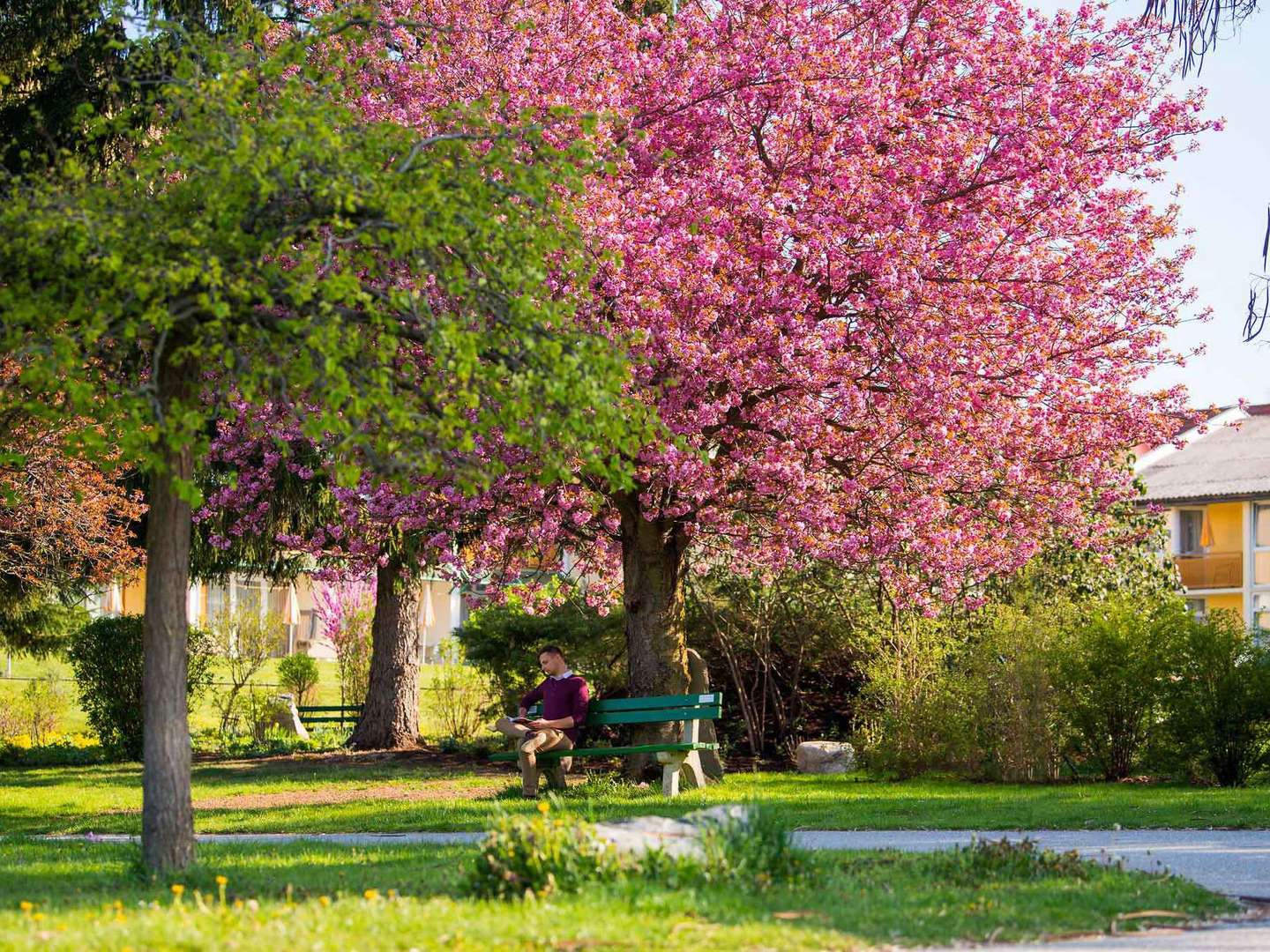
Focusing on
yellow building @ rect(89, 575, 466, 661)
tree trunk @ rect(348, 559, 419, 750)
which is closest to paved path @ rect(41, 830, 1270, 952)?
tree trunk @ rect(348, 559, 419, 750)

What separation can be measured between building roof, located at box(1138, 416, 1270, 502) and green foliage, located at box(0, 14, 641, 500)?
117 ft

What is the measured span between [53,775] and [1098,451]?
13.6m

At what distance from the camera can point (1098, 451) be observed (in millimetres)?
15742

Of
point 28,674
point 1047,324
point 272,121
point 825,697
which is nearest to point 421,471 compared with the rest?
point 272,121

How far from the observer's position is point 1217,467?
1713 inches

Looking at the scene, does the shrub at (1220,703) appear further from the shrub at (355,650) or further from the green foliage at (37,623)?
the green foliage at (37,623)

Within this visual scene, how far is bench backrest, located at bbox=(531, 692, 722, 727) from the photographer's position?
13.8 metres

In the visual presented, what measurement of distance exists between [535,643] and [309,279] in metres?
14.3

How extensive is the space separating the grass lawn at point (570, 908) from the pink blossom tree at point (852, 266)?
21.1 ft

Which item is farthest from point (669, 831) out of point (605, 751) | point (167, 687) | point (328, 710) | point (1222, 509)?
point (1222, 509)

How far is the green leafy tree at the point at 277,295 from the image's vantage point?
7.21 metres

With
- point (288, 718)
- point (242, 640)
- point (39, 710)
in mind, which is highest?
point (242, 640)

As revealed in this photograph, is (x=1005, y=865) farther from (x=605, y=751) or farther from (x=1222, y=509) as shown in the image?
(x=1222, y=509)

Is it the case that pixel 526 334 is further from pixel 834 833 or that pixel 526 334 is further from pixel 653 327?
pixel 653 327
